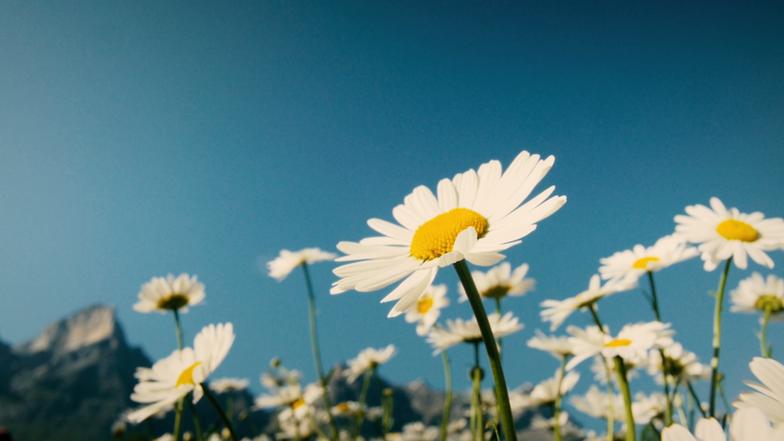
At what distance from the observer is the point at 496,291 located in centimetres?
294

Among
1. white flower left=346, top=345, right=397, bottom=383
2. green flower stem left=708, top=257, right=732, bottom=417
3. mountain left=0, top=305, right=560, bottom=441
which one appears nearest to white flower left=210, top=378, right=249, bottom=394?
white flower left=346, top=345, right=397, bottom=383

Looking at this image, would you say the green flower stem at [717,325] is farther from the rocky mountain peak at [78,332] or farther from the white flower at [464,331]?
the rocky mountain peak at [78,332]

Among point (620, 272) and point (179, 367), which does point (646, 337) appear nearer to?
point (620, 272)

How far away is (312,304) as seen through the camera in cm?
319

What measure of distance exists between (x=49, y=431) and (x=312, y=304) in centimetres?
9853

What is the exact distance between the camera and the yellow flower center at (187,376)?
1.54 m

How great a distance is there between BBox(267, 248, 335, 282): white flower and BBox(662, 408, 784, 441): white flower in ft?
10.4

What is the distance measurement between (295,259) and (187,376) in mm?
2116

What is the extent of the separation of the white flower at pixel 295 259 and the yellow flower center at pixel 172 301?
75 cm

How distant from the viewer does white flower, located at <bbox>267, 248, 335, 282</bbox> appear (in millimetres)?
3631

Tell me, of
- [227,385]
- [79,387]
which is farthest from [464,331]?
[79,387]

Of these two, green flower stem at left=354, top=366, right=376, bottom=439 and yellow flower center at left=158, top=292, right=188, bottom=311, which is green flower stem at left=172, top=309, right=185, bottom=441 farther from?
green flower stem at left=354, top=366, right=376, bottom=439

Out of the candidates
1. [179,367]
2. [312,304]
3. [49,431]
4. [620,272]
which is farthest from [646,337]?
[49,431]

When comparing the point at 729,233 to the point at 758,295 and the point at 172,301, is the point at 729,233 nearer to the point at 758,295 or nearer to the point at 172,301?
the point at 758,295
